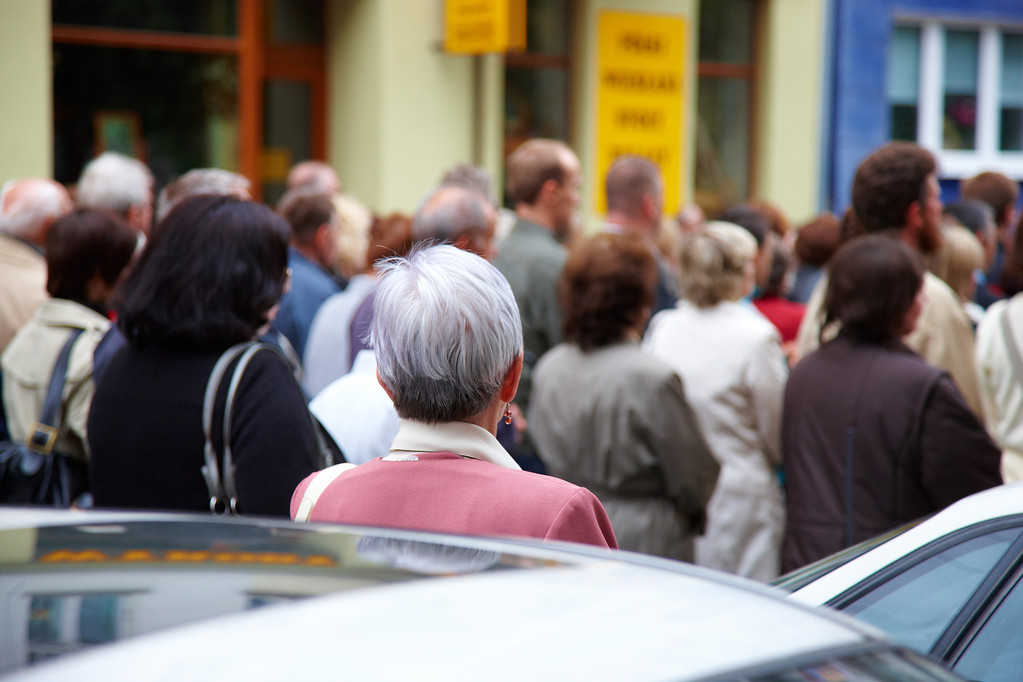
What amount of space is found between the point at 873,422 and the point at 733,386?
3.42ft

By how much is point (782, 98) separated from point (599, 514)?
1082 centimetres

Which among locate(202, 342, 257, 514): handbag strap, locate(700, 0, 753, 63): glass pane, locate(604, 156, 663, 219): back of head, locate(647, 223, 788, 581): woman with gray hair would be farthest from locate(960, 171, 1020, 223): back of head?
locate(202, 342, 257, 514): handbag strap

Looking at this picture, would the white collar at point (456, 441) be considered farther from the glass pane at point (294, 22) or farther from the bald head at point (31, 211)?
the glass pane at point (294, 22)

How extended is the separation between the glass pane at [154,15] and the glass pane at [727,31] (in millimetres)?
4921

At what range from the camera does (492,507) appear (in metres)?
1.92

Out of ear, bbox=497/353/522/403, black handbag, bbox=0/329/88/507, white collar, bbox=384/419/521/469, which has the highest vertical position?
ear, bbox=497/353/522/403

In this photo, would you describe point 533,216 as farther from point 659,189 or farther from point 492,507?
point 492,507

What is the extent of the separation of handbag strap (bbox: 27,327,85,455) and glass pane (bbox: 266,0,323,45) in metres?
6.67

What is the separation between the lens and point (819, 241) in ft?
21.8

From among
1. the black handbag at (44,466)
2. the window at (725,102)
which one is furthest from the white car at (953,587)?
the window at (725,102)

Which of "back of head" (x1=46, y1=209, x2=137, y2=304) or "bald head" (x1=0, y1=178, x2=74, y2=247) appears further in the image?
"bald head" (x1=0, y1=178, x2=74, y2=247)

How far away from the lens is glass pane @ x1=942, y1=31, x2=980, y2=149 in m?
13.8

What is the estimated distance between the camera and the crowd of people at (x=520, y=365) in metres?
2.04

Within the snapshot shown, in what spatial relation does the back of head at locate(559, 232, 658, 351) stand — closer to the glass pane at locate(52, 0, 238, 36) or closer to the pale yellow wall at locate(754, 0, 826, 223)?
the glass pane at locate(52, 0, 238, 36)
